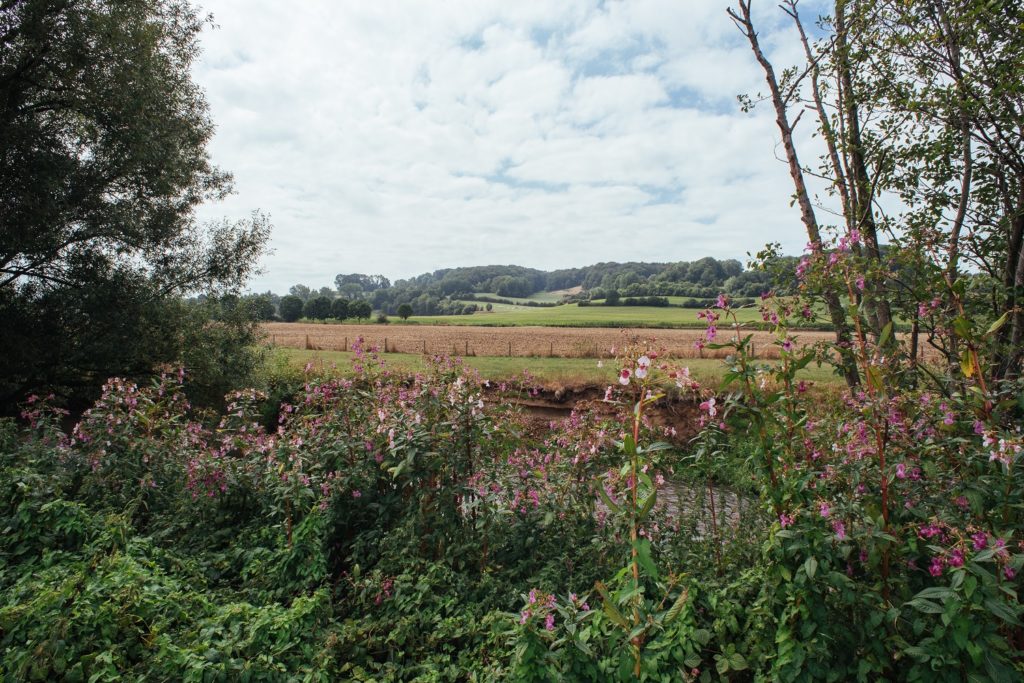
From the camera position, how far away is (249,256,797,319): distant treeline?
4882 cm

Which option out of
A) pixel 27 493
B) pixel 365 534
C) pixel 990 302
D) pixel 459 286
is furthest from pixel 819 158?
pixel 459 286

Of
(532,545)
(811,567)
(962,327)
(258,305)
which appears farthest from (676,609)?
(258,305)

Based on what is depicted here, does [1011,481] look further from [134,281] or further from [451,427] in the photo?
[134,281]

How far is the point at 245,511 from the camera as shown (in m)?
4.71

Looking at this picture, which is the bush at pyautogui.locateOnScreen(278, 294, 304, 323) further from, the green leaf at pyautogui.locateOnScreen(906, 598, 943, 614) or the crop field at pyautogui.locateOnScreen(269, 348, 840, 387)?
the green leaf at pyautogui.locateOnScreen(906, 598, 943, 614)

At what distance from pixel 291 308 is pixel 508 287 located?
41.0 meters

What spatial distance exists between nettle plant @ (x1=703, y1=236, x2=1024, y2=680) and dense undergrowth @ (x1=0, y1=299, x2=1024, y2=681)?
0.01 m

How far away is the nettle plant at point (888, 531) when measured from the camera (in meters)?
2.13

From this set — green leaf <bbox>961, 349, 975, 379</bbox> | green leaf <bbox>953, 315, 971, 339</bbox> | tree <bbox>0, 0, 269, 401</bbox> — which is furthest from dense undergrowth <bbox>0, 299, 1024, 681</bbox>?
tree <bbox>0, 0, 269, 401</bbox>

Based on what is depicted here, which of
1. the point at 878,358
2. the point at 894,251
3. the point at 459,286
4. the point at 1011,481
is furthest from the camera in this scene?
the point at 459,286

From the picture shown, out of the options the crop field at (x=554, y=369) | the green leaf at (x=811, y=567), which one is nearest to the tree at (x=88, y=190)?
the crop field at (x=554, y=369)

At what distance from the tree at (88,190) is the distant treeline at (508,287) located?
2555 cm

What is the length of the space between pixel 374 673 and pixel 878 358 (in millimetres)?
3098

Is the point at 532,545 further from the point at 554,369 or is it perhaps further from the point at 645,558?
the point at 554,369
